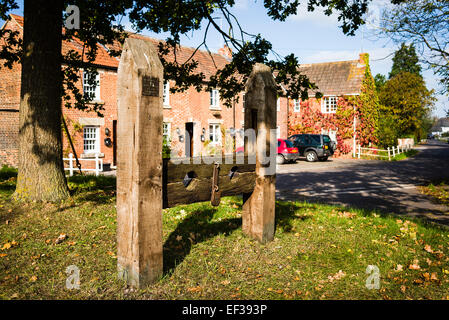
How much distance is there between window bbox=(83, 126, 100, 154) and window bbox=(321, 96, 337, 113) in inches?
835

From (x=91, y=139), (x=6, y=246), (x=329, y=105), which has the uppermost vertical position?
(x=329, y=105)

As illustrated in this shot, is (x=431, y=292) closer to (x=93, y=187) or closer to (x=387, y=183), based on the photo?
(x=93, y=187)

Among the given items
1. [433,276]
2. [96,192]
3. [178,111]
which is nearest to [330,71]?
[178,111]

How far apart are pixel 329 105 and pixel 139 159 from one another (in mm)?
31645

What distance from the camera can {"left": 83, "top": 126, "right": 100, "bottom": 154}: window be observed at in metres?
20.0

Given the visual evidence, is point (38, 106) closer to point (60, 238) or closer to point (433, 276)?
point (60, 238)

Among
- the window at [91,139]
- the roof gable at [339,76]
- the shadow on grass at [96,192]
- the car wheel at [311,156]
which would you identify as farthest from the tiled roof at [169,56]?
the shadow on grass at [96,192]

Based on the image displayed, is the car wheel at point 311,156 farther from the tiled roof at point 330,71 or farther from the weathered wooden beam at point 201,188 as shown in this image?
the weathered wooden beam at point 201,188

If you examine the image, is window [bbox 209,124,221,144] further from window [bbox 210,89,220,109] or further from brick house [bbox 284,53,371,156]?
brick house [bbox 284,53,371,156]

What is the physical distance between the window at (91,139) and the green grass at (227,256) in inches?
542

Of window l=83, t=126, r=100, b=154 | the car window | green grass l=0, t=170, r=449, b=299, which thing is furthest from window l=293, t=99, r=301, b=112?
green grass l=0, t=170, r=449, b=299

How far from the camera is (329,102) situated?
107 feet

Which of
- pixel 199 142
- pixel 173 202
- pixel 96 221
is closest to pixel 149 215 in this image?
pixel 173 202

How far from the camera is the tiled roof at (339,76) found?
103 ft
